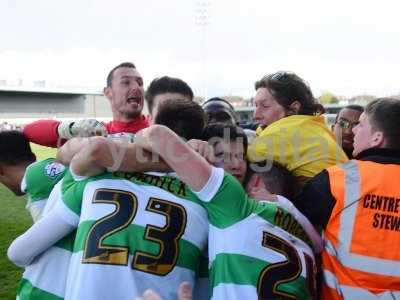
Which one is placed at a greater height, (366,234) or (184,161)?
(184,161)

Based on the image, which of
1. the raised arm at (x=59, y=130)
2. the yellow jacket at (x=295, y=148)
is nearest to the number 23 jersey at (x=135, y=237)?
the yellow jacket at (x=295, y=148)

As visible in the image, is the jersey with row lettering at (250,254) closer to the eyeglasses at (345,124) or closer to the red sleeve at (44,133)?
the red sleeve at (44,133)

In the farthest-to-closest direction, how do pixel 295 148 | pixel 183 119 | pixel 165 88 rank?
pixel 165 88 < pixel 295 148 < pixel 183 119

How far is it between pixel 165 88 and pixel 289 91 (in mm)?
799

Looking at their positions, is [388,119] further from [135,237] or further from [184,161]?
[135,237]

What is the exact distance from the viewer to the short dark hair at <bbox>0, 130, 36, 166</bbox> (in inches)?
112

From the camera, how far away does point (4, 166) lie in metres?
2.86

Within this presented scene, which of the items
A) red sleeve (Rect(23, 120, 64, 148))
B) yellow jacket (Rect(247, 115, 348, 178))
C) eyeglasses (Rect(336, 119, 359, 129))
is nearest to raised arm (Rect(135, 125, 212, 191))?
yellow jacket (Rect(247, 115, 348, 178))

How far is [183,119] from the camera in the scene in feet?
6.37

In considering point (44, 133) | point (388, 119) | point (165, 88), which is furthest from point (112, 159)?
point (44, 133)

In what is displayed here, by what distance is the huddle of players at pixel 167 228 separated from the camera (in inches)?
63.1

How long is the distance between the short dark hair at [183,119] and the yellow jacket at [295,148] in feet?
1.29

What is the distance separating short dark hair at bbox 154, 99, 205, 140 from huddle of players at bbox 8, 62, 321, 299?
0.62 ft

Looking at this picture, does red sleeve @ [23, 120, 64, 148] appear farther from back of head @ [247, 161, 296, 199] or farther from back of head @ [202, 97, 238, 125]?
back of head @ [247, 161, 296, 199]
